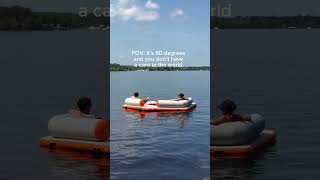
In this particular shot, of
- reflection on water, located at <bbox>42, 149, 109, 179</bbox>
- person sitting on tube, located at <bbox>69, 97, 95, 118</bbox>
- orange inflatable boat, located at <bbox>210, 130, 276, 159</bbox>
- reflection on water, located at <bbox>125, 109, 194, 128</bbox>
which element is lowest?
reflection on water, located at <bbox>42, 149, 109, 179</bbox>

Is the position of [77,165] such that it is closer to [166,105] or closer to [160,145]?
[160,145]

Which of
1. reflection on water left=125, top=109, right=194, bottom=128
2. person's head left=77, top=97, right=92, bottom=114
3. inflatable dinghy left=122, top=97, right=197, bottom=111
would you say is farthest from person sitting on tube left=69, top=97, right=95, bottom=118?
inflatable dinghy left=122, top=97, right=197, bottom=111

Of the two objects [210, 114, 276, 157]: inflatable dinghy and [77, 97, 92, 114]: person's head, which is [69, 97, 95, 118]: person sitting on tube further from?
[210, 114, 276, 157]: inflatable dinghy

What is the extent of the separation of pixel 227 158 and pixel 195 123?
11535mm

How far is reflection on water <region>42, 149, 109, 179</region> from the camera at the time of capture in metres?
17.5

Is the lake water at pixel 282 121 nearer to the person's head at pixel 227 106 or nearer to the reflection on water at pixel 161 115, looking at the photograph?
the person's head at pixel 227 106

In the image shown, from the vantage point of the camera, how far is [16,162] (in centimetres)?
1938

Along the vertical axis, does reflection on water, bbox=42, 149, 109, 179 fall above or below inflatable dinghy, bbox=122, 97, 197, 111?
below

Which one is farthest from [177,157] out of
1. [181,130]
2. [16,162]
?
[181,130]

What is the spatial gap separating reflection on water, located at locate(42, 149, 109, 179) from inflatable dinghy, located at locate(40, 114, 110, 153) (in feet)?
1.05

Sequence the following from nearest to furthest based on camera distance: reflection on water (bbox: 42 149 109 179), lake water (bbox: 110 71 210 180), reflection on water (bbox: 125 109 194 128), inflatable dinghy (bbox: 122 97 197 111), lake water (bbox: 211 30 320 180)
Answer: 1. reflection on water (bbox: 42 149 109 179)
2. lake water (bbox: 110 71 210 180)
3. lake water (bbox: 211 30 320 180)
4. reflection on water (bbox: 125 109 194 128)
5. inflatable dinghy (bbox: 122 97 197 111)

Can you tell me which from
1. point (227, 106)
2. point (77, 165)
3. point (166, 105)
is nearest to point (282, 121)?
point (166, 105)

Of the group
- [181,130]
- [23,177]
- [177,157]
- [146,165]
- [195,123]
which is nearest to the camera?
[23,177]

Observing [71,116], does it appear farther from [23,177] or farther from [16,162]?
[23,177]
